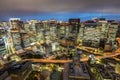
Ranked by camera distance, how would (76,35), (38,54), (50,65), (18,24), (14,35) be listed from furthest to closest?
(18,24)
(76,35)
(14,35)
(38,54)
(50,65)

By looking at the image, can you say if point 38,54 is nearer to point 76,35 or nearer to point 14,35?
point 14,35

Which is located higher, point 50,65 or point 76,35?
point 76,35

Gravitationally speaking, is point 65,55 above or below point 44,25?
below

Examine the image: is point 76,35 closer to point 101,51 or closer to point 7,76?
point 101,51

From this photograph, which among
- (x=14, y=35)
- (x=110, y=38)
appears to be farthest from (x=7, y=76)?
(x=110, y=38)

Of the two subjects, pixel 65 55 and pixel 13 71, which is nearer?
pixel 13 71

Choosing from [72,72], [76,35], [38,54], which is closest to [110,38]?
[76,35]

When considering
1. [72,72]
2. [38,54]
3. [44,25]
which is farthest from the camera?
[44,25]

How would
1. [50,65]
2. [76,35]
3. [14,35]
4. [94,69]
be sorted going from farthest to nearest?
[76,35], [14,35], [50,65], [94,69]

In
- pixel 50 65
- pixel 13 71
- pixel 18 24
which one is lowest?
pixel 50 65

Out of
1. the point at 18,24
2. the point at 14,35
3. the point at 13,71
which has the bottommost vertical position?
the point at 13,71
